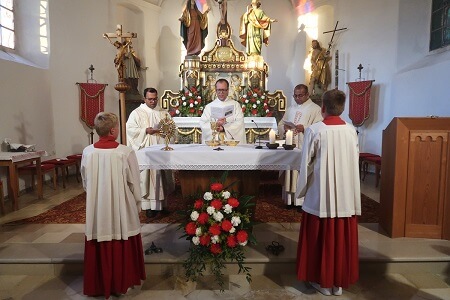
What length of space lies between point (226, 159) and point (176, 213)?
1576 millimetres

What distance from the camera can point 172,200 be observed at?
6230mm

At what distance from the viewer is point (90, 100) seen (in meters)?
9.32

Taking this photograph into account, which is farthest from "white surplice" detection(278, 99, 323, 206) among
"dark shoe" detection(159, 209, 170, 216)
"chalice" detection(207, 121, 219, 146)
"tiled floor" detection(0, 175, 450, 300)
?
"dark shoe" detection(159, 209, 170, 216)

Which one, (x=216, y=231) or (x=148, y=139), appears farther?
(x=148, y=139)

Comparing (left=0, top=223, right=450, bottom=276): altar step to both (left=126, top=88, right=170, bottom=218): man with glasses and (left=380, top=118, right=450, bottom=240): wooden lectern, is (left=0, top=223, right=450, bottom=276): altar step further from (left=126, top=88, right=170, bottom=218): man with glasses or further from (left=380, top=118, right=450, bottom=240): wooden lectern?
(left=126, top=88, right=170, bottom=218): man with glasses

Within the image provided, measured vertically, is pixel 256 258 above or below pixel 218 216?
below

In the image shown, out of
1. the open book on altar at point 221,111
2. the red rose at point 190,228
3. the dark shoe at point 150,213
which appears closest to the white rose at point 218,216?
the red rose at point 190,228

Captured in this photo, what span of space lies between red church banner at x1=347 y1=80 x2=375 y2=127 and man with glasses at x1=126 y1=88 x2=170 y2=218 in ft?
21.2

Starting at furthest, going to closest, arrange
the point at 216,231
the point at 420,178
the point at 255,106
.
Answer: the point at 255,106
the point at 420,178
the point at 216,231

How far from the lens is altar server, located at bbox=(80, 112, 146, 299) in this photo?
2.92m

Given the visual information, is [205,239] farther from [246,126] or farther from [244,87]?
[244,87]

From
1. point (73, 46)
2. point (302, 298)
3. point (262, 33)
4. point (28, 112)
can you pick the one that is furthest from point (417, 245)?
point (73, 46)

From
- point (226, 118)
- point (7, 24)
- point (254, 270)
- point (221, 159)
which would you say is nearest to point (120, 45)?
point (226, 118)

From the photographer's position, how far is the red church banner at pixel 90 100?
364 inches
